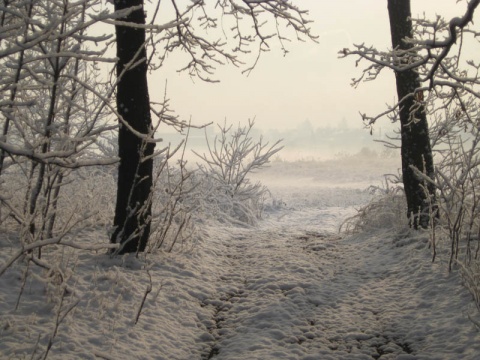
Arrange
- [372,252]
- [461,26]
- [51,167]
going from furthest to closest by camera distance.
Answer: [372,252] → [51,167] → [461,26]

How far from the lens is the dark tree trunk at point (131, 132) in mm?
5895

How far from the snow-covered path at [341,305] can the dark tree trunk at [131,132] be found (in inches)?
55.1

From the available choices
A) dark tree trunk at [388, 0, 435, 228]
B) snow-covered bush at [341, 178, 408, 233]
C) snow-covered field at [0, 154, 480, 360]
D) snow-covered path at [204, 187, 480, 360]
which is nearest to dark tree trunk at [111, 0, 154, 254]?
snow-covered field at [0, 154, 480, 360]

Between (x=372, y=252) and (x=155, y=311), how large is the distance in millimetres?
3817

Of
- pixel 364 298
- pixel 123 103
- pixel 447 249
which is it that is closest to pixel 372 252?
pixel 447 249

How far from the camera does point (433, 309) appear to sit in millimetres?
4820

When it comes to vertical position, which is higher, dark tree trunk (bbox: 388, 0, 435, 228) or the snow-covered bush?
dark tree trunk (bbox: 388, 0, 435, 228)

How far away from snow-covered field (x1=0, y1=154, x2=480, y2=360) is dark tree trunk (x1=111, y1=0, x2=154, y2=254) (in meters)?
0.52

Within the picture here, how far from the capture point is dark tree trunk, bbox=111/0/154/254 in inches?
232

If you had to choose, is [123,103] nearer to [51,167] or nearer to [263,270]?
[51,167]

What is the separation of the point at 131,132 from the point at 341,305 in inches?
127

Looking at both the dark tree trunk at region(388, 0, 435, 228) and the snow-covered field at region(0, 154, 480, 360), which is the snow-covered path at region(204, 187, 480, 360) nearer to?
the snow-covered field at region(0, 154, 480, 360)

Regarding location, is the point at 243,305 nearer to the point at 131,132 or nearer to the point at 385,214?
the point at 131,132

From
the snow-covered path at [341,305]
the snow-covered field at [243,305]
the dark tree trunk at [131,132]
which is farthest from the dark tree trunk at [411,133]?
the dark tree trunk at [131,132]
